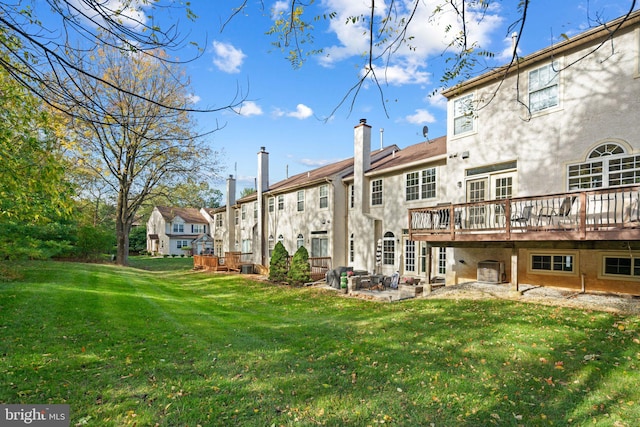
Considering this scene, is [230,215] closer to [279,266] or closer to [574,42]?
[279,266]

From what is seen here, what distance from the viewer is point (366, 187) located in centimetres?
1748

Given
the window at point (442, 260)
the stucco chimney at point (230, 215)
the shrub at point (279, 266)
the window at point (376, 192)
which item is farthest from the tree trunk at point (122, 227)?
the window at point (442, 260)

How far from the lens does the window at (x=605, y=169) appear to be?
9047mm

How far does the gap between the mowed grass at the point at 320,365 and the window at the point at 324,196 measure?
35.0 feet

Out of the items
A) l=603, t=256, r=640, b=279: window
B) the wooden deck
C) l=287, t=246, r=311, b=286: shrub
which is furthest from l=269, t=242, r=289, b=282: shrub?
l=603, t=256, r=640, b=279: window

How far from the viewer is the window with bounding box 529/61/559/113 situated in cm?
1047

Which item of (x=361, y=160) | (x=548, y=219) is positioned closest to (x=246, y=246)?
(x=361, y=160)

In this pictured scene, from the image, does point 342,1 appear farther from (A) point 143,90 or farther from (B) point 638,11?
(A) point 143,90

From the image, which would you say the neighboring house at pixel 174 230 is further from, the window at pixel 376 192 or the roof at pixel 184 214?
the window at pixel 376 192

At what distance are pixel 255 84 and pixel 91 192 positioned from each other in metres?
26.9

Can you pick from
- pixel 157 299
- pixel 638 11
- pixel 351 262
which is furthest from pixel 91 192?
pixel 638 11

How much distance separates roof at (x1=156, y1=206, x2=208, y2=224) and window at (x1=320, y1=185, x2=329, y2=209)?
35.1 m

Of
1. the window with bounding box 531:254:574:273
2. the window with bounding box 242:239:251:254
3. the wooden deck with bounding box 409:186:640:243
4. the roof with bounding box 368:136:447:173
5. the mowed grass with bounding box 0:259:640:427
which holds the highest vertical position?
the roof with bounding box 368:136:447:173

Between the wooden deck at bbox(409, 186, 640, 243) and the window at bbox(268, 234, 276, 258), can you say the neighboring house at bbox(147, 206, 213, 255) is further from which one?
the wooden deck at bbox(409, 186, 640, 243)
